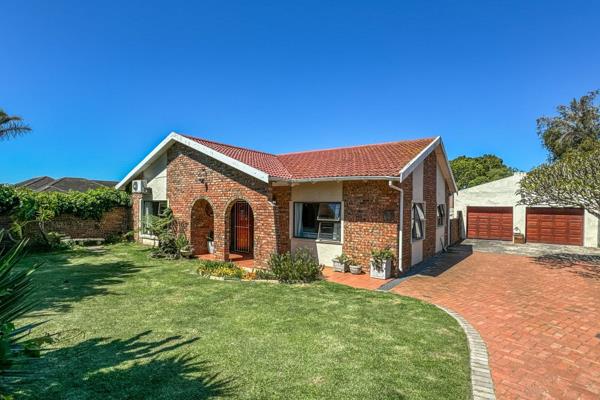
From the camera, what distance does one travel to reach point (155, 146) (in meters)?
16.4

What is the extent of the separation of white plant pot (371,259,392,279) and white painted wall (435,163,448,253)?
24.0 feet

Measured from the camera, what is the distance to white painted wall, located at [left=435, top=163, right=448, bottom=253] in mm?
17297

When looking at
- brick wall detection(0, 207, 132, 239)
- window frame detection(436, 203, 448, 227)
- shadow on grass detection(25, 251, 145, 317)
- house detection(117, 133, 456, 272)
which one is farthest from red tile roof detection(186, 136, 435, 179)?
brick wall detection(0, 207, 132, 239)

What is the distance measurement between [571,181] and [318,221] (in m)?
10.4

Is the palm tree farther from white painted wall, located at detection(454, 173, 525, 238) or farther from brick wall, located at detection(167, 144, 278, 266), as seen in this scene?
white painted wall, located at detection(454, 173, 525, 238)

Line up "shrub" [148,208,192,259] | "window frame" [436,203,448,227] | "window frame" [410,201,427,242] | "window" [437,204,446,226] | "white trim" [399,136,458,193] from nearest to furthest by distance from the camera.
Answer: "white trim" [399,136,458,193] → "window frame" [410,201,427,242] → "shrub" [148,208,192,259] → "window frame" [436,203,448,227] → "window" [437,204,446,226]

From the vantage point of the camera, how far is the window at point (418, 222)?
44.7 ft

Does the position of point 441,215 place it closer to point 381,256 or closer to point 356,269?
point 381,256

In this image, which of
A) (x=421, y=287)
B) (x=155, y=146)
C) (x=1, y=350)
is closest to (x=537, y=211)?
Result: (x=421, y=287)

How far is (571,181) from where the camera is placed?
40.9 ft

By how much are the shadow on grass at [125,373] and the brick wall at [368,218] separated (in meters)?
7.86

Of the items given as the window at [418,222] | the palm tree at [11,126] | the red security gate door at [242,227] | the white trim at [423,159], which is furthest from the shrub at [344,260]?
the palm tree at [11,126]

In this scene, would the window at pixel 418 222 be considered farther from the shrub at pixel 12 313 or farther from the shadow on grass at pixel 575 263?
the shrub at pixel 12 313

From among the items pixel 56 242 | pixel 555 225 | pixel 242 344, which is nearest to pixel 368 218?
pixel 242 344
